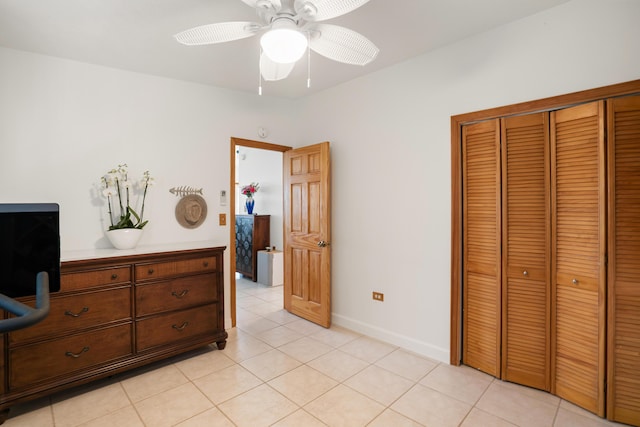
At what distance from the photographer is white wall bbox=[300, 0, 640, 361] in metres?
2.08

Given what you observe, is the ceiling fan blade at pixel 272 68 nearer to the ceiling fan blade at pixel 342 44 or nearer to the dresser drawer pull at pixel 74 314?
the ceiling fan blade at pixel 342 44

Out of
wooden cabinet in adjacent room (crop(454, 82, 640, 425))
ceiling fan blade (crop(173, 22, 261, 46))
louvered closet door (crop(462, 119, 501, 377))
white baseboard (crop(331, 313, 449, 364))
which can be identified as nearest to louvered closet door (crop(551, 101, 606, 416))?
wooden cabinet in adjacent room (crop(454, 82, 640, 425))

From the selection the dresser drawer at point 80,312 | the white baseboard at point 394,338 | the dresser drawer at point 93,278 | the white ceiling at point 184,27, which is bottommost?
the white baseboard at point 394,338

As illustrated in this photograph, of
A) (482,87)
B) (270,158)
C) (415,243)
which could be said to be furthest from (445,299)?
(270,158)

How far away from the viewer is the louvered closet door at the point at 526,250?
2.25m

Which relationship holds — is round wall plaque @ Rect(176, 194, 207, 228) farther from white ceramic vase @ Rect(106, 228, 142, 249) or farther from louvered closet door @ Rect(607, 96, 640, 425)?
louvered closet door @ Rect(607, 96, 640, 425)

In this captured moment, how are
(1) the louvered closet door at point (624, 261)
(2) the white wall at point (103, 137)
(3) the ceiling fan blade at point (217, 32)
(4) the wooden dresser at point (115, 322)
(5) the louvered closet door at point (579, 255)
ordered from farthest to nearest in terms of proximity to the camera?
1. (2) the white wall at point (103, 137)
2. (4) the wooden dresser at point (115, 322)
3. (5) the louvered closet door at point (579, 255)
4. (1) the louvered closet door at point (624, 261)
5. (3) the ceiling fan blade at point (217, 32)

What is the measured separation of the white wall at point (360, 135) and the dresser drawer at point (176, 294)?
610 mm

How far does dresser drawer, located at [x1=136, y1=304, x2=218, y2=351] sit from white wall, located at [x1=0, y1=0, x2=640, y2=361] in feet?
2.37

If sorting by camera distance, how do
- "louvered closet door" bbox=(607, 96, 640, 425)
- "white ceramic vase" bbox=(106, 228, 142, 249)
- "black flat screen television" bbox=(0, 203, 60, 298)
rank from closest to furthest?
"black flat screen television" bbox=(0, 203, 60, 298)
"louvered closet door" bbox=(607, 96, 640, 425)
"white ceramic vase" bbox=(106, 228, 142, 249)

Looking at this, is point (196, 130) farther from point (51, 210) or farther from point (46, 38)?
point (51, 210)

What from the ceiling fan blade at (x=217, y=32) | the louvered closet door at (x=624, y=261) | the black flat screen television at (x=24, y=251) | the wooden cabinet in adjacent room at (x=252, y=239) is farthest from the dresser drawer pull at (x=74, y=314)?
the louvered closet door at (x=624, y=261)

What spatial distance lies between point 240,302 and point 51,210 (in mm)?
3636

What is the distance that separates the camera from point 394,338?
308cm
